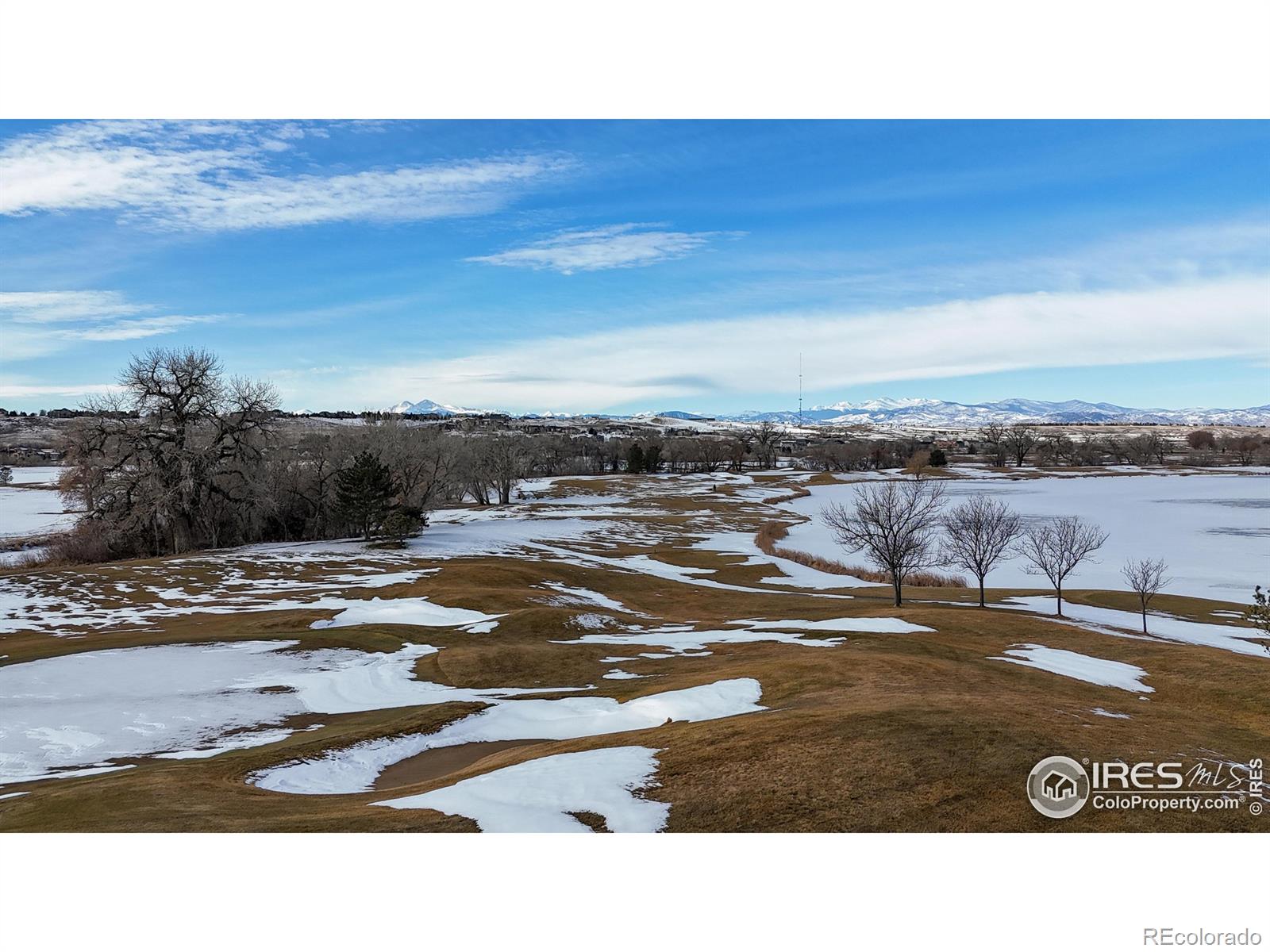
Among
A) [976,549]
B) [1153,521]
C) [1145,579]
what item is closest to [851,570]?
[976,549]

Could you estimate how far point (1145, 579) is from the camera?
34719 mm

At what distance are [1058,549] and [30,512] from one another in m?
101

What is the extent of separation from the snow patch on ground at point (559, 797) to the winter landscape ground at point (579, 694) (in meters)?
0.06

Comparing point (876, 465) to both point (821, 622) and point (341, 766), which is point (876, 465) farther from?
point (341, 766)

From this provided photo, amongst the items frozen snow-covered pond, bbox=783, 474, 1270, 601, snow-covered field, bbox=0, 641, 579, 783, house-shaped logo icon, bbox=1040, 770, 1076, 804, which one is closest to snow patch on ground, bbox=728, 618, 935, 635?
snow-covered field, bbox=0, 641, 579, 783

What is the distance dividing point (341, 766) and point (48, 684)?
39.6 feet

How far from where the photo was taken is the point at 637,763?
12.2 metres

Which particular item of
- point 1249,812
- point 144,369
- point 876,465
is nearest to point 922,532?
point 1249,812

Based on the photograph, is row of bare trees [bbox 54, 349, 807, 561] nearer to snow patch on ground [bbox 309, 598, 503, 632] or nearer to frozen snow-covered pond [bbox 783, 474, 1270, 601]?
snow patch on ground [bbox 309, 598, 503, 632]

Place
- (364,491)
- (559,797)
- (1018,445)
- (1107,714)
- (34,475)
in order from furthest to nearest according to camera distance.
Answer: (1018,445)
(34,475)
(364,491)
(1107,714)
(559,797)

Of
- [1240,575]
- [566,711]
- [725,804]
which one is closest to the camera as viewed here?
[725,804]

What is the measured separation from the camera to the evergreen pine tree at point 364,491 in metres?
54.0

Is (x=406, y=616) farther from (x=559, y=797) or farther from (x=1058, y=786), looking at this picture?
(x=1058, y=786)

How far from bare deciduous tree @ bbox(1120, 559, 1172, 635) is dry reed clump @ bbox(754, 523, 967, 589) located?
10.2m
